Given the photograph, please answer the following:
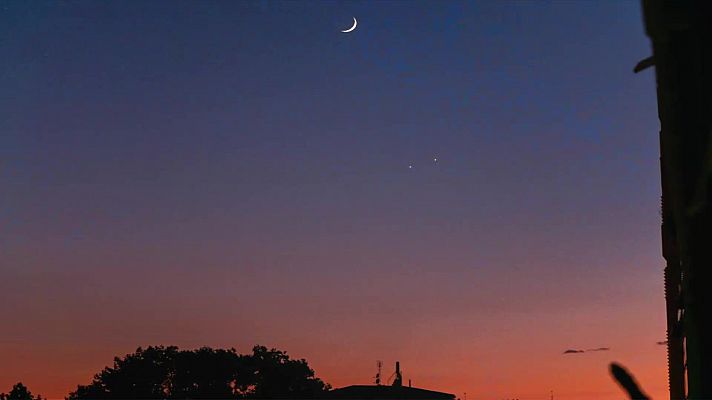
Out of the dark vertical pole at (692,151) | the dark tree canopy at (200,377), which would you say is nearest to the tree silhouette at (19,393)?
the dark tree canopy at (200,377)

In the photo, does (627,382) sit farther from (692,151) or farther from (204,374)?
(204,374)

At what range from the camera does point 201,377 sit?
231ft

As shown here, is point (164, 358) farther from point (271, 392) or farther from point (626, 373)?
point (626, 373)

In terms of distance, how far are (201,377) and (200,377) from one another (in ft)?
0.26

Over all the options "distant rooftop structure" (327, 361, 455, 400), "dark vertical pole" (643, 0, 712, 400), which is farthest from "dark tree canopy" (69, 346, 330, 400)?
"dark vertical pole" (643, 0, 712, 400)

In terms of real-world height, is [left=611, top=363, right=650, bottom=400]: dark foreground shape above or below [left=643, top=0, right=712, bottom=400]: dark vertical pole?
below

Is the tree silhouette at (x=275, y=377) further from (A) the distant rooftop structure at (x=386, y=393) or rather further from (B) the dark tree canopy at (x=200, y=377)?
(A) the distant rooftop structure at (x=386, y=393)

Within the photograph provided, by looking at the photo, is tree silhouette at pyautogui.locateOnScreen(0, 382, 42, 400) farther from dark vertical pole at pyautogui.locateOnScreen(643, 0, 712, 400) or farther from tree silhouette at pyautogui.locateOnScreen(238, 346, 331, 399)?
dark vertical pole at pyautogui.locateOnScreen(643, 0, 712, 400)

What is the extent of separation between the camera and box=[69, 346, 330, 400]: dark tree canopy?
225 feet

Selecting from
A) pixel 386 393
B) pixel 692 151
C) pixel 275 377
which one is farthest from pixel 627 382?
pixel 275 377

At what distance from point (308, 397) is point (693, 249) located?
6549 centimetres

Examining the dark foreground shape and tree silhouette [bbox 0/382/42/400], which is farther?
tree silhouette [bbox 0/382/42/400]

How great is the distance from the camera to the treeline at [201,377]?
225ft

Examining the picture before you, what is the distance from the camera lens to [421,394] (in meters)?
57.6
